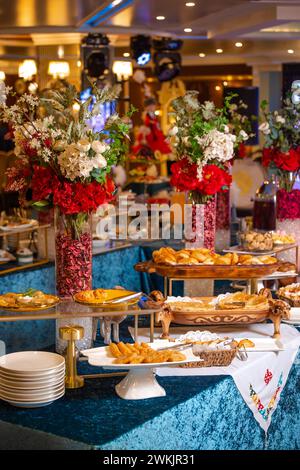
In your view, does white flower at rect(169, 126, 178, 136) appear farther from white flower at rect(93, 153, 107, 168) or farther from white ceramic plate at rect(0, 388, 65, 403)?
white ceramic plate at rect(0, 388, 65, 403)

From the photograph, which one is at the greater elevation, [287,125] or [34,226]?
[287,125]

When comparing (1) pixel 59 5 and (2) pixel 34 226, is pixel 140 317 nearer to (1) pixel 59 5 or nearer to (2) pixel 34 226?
(2) pixel 34 226

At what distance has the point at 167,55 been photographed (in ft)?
38.9

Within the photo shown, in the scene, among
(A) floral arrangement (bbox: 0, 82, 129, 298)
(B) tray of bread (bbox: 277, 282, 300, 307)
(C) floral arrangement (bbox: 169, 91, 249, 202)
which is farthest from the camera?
(C) floral arrangement (bbox: 169, 91, 249, 202)

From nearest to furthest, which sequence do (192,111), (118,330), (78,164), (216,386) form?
1. (216,386)
2. (78,164)
3. (118,330)
4. (192,111)

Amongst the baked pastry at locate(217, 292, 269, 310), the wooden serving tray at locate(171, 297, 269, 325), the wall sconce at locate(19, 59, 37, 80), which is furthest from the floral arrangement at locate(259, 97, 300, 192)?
the wall sconce at locate(19, 59, 37, 80)

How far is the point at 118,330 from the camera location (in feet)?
9.89

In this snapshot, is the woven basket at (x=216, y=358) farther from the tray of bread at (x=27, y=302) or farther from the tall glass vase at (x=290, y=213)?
the tall glass vase at (x=290, y=213)

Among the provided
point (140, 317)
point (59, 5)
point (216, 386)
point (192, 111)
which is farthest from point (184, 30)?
point (216, 386)

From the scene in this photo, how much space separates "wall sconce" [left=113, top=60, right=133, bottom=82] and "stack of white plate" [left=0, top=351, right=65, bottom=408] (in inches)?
394

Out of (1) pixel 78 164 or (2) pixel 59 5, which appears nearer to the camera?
(1) pixel 78 164

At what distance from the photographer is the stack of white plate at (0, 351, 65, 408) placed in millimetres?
2246
